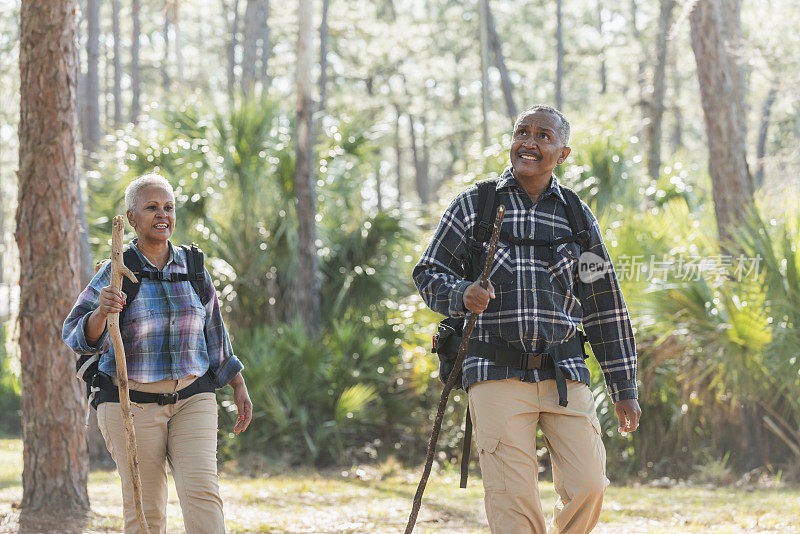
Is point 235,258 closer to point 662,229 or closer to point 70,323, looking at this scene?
point 662,229

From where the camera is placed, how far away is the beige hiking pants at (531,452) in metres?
3.70

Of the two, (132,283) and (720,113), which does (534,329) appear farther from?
(720,113)

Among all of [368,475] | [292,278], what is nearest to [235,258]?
[292,278]

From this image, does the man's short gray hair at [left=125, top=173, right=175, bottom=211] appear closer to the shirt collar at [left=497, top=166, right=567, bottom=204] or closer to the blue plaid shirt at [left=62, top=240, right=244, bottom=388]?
the blue plaid shirt at [left=62, top=240, right=244, bottom=388]

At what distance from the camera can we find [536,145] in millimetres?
3939

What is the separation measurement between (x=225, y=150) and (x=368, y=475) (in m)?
4.61

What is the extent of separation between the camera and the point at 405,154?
49781 millimetres

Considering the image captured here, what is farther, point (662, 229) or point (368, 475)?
point (368, 475)

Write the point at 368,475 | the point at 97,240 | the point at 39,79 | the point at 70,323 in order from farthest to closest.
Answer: the point at 97,240, the point at 368,475, the point at 39,79, the point at 70,323

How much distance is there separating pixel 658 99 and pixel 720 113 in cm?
1236

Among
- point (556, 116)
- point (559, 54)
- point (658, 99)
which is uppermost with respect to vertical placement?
point (559, 54)

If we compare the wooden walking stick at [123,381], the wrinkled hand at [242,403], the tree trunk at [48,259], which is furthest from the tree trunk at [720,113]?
the wooden walking stick at [123,381]

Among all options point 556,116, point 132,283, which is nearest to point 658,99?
point 556,116

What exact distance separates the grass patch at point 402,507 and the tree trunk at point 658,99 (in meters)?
14.1
